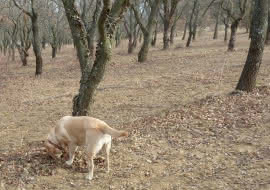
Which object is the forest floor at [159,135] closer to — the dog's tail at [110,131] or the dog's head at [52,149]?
the dog's head at [52,149]

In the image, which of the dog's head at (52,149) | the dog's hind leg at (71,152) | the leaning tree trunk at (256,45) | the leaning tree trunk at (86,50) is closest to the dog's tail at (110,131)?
the dog's hind leg at (71,152)

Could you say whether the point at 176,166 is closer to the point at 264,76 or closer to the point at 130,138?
the point at 130,138

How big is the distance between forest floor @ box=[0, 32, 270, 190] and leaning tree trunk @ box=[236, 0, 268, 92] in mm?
378

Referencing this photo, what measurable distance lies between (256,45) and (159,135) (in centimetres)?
420

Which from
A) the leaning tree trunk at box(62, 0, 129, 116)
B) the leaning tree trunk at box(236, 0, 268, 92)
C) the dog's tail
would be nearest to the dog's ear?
the dog's tail

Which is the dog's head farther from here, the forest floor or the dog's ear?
the forest floor

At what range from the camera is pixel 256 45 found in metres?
9.17

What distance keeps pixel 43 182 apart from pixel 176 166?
2.20 m

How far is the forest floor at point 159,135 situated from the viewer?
17.1 feet

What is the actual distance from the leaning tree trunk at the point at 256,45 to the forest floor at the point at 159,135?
14.9 inches

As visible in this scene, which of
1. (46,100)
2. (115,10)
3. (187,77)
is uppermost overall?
(115,10)

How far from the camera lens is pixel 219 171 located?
543cm

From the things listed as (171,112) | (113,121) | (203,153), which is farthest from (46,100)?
(203,153)

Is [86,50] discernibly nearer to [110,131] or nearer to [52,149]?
[52,149]
